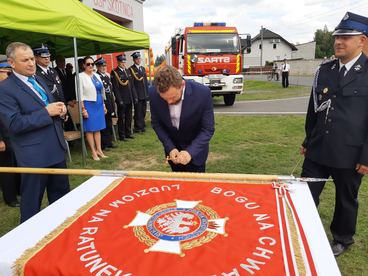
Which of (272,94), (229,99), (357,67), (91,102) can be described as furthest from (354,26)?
(272,94)

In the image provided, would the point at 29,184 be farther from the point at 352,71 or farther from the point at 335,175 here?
the point at 352,71

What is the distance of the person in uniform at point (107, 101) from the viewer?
5973mm

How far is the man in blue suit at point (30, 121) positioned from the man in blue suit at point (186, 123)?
0.83 m

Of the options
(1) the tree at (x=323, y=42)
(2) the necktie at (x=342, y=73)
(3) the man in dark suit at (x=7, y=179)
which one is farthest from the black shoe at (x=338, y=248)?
(1) the tree at (x=323, y=42)

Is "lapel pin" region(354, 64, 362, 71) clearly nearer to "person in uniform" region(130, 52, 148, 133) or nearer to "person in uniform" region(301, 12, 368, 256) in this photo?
"person in uniform" region(301, 12, 368, 256)

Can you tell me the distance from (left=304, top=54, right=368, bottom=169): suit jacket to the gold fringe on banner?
5.31ft

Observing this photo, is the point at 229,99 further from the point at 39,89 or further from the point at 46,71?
the point at 39,89

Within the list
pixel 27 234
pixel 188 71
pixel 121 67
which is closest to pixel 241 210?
pixel 27 234

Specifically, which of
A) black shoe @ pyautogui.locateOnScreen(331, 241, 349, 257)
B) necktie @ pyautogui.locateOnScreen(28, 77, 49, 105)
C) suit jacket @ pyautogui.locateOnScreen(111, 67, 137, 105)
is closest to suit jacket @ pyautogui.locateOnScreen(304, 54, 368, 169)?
black shoe @ pyautogui.locateOnScreen(331, 241, 349, 257)

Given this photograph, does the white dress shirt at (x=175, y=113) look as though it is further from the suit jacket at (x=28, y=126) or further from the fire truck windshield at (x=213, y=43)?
the fire truck windshield at (x=213, y=43)

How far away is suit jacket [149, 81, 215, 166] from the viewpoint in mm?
2613

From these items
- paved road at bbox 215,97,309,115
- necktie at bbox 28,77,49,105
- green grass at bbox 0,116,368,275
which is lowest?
green grass at bbox 0,116,368,275

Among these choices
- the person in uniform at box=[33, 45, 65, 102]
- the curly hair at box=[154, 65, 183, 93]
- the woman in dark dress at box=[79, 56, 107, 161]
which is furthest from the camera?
the woman in dark dress at box=[79, 56, 107, 161]

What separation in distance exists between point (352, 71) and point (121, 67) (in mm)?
5126
